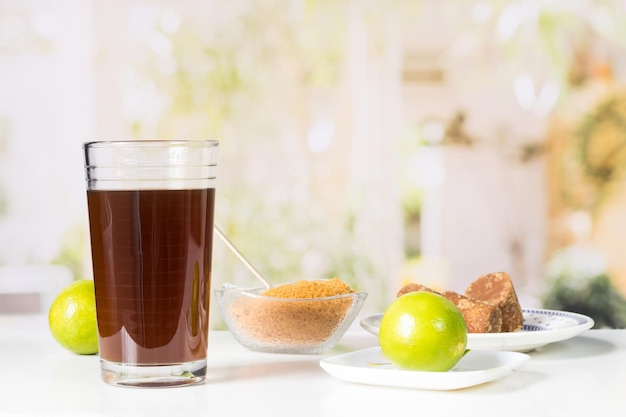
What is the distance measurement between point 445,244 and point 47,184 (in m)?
2.66

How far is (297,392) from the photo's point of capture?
1026 mm

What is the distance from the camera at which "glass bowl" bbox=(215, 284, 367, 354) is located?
4.09ft

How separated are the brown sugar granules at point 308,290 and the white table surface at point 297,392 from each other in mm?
91

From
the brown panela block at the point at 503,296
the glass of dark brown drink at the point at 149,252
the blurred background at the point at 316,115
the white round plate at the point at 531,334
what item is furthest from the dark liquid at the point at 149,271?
the blurred background at the point at 316,115

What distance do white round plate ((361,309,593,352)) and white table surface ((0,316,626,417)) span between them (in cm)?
3

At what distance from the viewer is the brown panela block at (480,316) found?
1.23 metres

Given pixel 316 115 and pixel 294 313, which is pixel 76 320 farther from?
pixel 316 115

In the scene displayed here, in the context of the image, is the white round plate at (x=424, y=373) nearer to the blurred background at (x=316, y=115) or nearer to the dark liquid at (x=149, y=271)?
the dark liquid at (x=149, y=271)

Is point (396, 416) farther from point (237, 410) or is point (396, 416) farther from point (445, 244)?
point (445, 244)

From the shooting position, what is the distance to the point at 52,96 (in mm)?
4754

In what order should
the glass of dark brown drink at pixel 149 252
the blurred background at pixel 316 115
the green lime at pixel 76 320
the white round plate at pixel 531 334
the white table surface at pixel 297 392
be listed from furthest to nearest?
the blurred background at pixel 316 115 < the green lime at pixel 76 320 < the white round plate at pixel 531 334 < the glass of dark brown drink at pixel 149 252 < the white table surface at pixel 297 392

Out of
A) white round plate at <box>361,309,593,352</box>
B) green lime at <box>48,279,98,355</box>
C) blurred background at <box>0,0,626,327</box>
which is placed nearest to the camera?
white round plate at <box>361,309,593,352</box>

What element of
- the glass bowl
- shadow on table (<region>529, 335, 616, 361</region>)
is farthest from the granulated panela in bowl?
shadow on table (<region>529, 335, 616, 361</region>)

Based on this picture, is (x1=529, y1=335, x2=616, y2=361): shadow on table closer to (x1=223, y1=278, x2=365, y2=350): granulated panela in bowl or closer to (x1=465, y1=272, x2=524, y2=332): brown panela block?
(x1=465, y1=272, x2=524, y2=332): brown panela block
